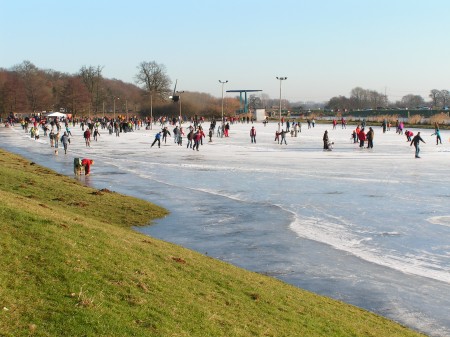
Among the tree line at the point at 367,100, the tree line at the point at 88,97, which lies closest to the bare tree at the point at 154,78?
the tree line at the point at 88,97

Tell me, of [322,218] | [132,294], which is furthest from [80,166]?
[132,294]

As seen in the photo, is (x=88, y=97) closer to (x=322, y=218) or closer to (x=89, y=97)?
(x=89, y=97)

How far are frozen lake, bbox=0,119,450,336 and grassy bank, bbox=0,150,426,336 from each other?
1322 millimetres

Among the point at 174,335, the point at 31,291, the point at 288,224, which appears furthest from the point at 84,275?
the point at 288,224

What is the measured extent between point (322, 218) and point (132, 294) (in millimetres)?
8978

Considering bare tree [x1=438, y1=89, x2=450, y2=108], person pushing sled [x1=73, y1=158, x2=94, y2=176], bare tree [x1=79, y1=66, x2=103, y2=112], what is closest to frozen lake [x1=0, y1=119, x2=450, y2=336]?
person pushing sled [x1=73, y1=158, x2=94, y2=176]

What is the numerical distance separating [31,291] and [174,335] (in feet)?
5.22

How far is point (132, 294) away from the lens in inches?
262

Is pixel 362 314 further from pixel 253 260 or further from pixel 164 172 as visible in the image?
pixel 164 172

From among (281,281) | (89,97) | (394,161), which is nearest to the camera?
(281,281)

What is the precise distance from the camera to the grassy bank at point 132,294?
5848 mm

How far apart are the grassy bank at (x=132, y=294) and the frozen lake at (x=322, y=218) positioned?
132 centimetres

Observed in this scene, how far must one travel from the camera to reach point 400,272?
10359mm

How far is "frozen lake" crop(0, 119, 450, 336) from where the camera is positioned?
969cm
